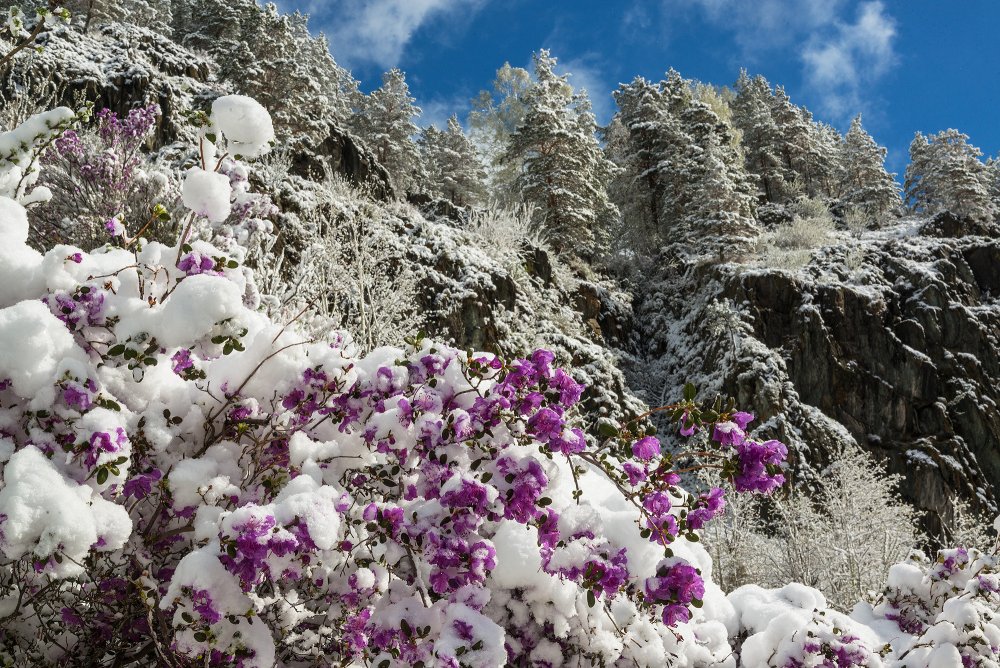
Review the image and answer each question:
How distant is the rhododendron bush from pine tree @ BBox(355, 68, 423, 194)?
28031mm

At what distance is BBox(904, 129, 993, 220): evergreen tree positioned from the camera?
30.3 metres

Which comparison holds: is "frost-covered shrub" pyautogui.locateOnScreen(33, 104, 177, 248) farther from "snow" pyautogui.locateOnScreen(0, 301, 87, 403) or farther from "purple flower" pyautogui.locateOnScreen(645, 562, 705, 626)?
"purple flower" pyautogui.locateOnScreen(645, 562, 705, 626)

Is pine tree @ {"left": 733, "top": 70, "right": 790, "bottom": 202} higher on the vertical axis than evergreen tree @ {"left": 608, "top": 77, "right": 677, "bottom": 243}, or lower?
higher

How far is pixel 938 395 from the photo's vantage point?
70.9 ft

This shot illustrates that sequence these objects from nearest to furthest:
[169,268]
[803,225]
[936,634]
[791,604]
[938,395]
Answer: [169,268] < [936,634] < [791,604] < [938,395] < [803,225]

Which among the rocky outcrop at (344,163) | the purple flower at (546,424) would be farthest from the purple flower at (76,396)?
the rocky outcrop at (344,163)

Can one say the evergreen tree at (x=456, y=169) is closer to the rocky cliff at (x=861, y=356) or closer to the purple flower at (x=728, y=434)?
the rocky cliff at (x=861, y=356)

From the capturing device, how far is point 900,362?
22016mm

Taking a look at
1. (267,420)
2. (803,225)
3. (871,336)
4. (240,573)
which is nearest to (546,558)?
(240,573)

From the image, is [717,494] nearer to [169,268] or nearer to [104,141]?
[169,268]

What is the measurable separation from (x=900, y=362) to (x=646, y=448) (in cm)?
2489

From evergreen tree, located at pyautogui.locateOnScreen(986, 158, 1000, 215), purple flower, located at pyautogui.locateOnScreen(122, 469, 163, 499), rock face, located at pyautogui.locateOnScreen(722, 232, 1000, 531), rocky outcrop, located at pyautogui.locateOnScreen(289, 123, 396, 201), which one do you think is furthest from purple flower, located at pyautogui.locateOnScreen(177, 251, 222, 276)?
evergreen tree, located at pyautogui.locateOnScreen(986, 158, 1000, 215)

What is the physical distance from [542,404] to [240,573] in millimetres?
1107

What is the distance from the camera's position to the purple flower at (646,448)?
206 centimetres
